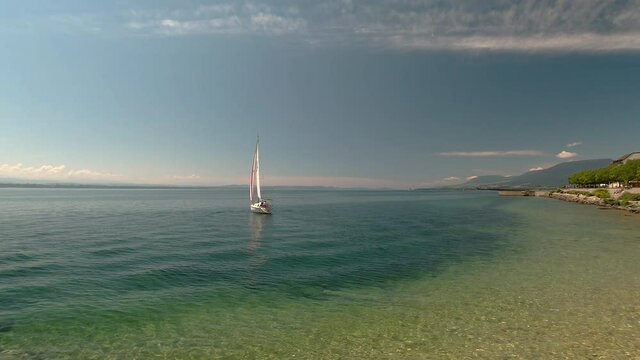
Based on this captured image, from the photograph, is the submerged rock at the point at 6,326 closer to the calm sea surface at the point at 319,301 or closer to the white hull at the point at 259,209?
the calm sea surface at the point at 319,301

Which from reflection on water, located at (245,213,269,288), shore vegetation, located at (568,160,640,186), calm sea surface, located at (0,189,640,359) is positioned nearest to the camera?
calm sea surface, located at (0,189,640,359)

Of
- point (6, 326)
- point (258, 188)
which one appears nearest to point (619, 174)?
point (258, 188)

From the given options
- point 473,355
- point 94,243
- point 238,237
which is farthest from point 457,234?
point 94,243

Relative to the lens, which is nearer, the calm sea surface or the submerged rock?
the calm sea surface

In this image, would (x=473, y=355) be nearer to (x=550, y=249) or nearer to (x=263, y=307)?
(x=263, y=307)

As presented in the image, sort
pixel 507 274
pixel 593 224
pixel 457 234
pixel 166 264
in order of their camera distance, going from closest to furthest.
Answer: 1. pixel 507 274
2. pixel 166 264
3. pixel 457 234
4. pixel 593 224

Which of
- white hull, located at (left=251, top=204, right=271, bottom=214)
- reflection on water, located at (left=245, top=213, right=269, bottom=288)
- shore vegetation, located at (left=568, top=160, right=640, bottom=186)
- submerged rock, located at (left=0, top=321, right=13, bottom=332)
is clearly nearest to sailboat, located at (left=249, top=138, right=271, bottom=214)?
white hull, located at (left=251, top=204, right=271, bottom=214)

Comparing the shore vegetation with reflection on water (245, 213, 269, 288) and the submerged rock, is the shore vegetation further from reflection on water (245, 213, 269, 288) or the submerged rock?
the submerged rock

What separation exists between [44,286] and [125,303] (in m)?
7.57

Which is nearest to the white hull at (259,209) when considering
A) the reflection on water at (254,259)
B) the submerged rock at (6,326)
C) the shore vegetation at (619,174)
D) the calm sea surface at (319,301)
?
the reflection on water at (254,259)

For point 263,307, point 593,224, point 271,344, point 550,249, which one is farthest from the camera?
point 593,224

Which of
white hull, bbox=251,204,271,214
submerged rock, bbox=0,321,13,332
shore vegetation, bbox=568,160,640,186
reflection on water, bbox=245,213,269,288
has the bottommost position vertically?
reflection on water, bbox=245,213,269,288

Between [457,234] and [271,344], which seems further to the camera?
[457,234]

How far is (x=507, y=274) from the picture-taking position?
88.6 feet
